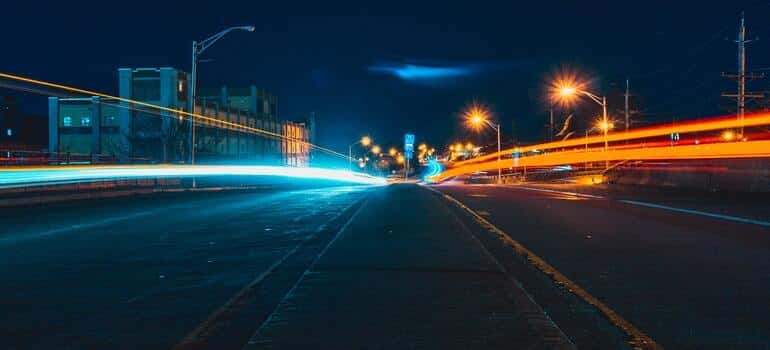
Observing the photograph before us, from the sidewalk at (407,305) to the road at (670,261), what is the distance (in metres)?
0.94

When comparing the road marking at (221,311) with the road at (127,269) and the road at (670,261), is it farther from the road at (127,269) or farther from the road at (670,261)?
the road at (670,261)

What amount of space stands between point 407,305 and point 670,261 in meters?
5.40

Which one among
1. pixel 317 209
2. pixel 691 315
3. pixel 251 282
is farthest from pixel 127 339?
pixel 317 209

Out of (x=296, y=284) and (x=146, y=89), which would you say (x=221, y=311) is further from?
(x=146, y=89)

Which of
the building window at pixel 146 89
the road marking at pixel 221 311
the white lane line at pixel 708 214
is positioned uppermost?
the building window at pixel 146 89

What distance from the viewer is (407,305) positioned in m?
8.68

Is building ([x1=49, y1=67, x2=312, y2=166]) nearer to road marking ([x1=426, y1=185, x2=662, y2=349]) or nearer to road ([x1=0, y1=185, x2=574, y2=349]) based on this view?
road ([x1=0, y1=185, x2=574, y2=349])

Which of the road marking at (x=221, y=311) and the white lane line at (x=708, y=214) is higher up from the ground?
the white lane line at (x=708, y=214)

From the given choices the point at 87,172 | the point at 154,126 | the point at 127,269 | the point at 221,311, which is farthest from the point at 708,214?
the point at 154,126

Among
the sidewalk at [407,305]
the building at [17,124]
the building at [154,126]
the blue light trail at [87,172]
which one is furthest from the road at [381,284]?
the building at [17,124]

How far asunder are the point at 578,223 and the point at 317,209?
9.21 metres

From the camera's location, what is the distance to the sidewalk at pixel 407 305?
701 cm

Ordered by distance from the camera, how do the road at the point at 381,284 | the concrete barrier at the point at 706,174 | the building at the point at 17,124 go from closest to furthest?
the road at the point at 381,284 < the concrete barrier at the point at 706,174 < the building at the point at 17,124

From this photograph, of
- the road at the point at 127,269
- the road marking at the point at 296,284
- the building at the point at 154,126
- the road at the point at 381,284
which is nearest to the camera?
the road marking at the point at 296,284
